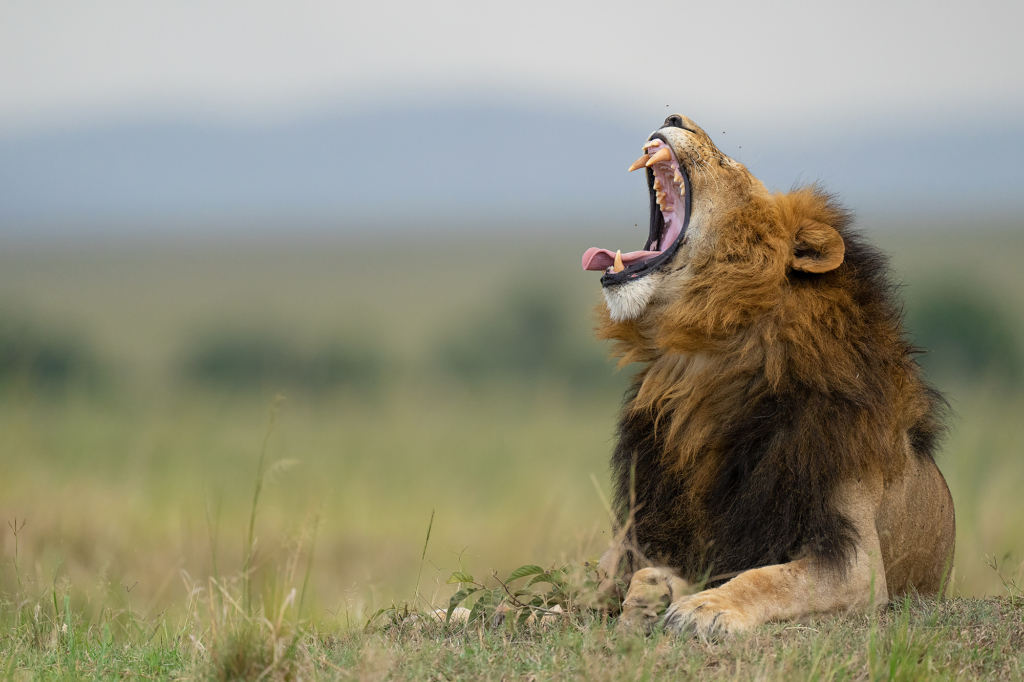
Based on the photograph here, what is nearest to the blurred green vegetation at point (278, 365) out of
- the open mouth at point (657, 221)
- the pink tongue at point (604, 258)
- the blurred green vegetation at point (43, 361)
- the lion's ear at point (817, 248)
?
the blurred green vegetation at point (43, 361)

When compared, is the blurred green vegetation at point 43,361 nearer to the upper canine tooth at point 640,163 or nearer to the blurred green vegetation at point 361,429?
the blurred green vegetation at point 361,429

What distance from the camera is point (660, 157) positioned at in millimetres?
4684

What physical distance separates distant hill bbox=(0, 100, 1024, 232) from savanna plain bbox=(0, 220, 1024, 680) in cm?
5608

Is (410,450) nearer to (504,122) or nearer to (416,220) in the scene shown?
(416,220)

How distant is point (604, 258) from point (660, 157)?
18.4 inches

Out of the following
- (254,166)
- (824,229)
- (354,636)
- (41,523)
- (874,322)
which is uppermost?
(824,229)

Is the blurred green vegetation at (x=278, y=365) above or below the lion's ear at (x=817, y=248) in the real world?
below

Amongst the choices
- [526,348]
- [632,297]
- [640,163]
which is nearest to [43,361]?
[526,348]

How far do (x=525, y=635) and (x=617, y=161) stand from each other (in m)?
172

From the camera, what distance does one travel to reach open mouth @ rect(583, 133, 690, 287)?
4504 millimetres

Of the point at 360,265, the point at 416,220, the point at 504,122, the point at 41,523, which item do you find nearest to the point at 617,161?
the point at 504,122

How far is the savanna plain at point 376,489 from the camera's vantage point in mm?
3572

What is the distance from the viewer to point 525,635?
3.92m

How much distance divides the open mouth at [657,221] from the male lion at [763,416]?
0.5 inches
